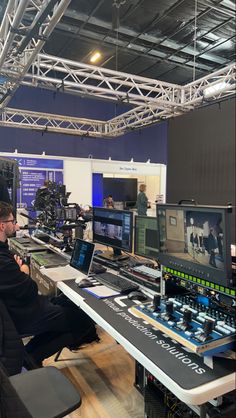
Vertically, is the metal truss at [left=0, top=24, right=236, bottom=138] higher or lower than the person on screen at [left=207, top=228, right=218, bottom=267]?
higher

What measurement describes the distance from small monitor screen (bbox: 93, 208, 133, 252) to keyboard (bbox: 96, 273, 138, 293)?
0.92ft

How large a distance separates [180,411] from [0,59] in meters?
4.16

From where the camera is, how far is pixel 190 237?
1358mm

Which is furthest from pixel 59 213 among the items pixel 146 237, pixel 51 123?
pixel 51 123

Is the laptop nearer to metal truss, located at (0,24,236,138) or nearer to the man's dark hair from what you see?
the man's dark hair

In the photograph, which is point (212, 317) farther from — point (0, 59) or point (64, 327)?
point (0, 59)

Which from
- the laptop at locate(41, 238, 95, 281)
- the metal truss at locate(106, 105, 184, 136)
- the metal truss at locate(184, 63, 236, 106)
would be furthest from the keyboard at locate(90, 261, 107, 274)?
the metal truss at locate(106, 105, 184, 136)

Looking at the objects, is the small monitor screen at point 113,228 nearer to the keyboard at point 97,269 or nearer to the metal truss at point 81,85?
the keyboard at point 97,269

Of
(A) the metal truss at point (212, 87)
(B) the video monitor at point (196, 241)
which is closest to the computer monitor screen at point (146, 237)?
(B) the video monitor at point (196, 241)

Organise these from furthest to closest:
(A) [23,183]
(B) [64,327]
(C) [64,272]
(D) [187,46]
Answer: (A) [23,183], (D) [187,46], (C) [64,272], (B) [64,327]

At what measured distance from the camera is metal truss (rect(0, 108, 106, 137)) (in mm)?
7191

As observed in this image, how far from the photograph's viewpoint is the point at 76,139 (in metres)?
8.80

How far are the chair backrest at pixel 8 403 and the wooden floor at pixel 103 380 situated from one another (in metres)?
1.45

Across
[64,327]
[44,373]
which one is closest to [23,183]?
[64,327]
